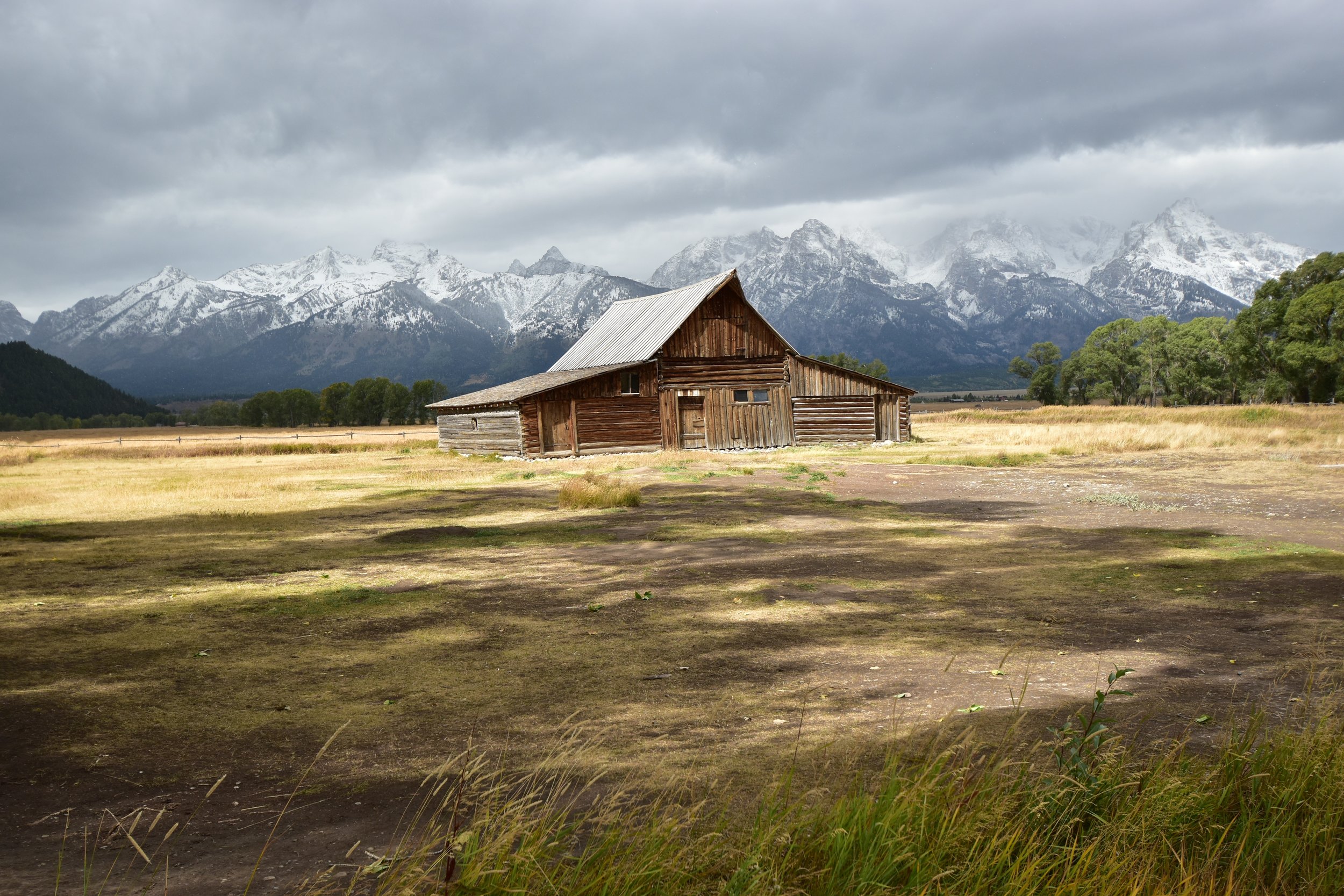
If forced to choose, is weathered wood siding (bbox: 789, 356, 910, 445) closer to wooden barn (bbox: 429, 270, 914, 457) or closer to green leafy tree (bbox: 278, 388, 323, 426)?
wooden barn (bbox: 429, 270, 914, 457)

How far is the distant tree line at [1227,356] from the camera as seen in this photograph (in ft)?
235

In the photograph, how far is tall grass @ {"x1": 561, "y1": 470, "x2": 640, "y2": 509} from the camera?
20.4 meters

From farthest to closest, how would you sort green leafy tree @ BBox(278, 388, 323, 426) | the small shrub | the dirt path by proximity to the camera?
green leafy tree @ BBox(278, 388, 323, 426), the small shrub, the dirt path

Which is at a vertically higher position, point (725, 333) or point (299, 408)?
point (725, 333)

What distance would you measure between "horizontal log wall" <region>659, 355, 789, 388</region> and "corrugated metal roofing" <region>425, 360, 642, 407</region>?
5.93 ft

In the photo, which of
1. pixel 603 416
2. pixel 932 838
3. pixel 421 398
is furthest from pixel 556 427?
pixel 421 398

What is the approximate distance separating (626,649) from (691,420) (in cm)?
3594

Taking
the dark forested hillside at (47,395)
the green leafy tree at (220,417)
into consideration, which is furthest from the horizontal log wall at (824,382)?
the dark forested hillside at (47,395)

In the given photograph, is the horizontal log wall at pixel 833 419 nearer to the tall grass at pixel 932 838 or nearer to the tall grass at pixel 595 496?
the tall grass at pixel 595 496

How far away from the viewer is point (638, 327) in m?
48.7

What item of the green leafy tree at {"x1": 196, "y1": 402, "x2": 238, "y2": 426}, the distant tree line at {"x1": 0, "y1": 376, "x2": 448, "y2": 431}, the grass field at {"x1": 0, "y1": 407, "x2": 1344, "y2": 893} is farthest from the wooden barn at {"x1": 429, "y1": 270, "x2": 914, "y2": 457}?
the green leafy tree at {"x1": 196, "y1": 402, "x2": 238, "y2": 426}

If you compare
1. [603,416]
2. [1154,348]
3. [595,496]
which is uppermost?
[1154,348]

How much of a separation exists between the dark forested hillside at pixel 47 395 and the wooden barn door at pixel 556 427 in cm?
17221

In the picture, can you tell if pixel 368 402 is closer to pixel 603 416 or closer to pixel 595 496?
pixel 603 416
